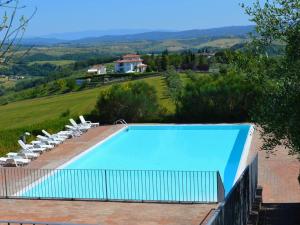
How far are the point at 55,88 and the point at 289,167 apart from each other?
217 ft

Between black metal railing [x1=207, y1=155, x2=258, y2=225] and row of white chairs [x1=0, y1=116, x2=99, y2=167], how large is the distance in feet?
36.6

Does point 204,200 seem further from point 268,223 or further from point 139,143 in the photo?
point 139,143

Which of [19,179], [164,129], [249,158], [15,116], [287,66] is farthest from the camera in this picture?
[15,116]

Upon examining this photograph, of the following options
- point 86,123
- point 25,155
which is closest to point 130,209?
point 25,155

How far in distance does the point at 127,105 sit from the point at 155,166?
885 cm

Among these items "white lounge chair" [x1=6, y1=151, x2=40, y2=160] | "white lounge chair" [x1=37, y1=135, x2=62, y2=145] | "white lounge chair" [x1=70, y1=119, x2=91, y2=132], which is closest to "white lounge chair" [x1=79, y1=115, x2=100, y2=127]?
"white lounge chair" [x1=70, y1=119, x2=91, y2=132]

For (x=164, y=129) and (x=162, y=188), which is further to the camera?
(x=164, y=129)

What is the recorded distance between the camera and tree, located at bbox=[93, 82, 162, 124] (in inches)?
1167

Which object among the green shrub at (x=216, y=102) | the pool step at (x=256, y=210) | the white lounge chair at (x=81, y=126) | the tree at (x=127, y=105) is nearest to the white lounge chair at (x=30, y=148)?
the white lounge chair at (x=81, y=126)

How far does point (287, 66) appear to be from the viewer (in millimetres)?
8555

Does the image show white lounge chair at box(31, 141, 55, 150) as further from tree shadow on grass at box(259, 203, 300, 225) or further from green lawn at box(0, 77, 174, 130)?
green lawn at box(0, 77, 174, 130)

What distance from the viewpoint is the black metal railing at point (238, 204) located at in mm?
7778

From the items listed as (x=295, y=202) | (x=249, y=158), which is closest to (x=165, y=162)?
(x=249, y=158)

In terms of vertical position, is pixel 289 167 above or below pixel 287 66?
below
